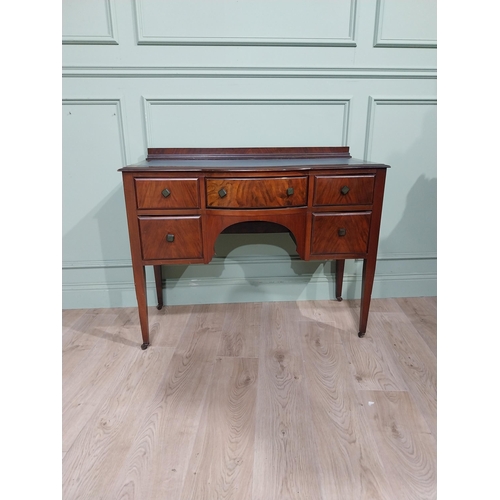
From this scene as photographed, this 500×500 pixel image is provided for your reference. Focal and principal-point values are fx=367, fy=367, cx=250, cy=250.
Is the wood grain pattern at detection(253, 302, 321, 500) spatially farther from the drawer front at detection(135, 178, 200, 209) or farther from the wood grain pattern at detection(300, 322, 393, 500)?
the drawer front at detection(135, 178, 200, 209)

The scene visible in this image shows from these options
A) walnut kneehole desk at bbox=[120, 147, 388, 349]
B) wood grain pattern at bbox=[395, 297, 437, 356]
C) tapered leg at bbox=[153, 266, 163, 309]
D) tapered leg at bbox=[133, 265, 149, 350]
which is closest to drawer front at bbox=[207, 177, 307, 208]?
walnut kneehole desk at bbox=[120, 147, 388, 349]

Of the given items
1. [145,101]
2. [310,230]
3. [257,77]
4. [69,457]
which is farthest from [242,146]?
[69,457]

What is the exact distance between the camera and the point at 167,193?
1.51 metres

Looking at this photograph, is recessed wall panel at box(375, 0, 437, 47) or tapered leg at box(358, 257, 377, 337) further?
recessed wall panel at box(375, 0, 437, 47)

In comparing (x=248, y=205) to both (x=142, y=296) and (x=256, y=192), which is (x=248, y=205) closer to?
(x=256, y=192)

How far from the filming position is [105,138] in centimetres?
194

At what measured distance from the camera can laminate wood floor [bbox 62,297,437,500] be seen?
43.3 inches

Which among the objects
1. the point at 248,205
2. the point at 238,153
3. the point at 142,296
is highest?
the point at 238,153

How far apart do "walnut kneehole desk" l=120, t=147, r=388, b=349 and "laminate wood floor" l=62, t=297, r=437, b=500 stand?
439 millimetres

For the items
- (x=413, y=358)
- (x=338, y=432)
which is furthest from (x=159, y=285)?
(x=413, y=358)

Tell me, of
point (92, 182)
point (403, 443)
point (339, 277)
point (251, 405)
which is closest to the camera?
point (403, 443)

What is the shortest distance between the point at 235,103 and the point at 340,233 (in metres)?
0.90

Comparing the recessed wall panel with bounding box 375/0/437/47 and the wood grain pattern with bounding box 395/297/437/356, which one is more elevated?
the recessed wall panel with bounding box 375/0/437/47

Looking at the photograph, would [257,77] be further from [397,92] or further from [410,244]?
[410,244]
